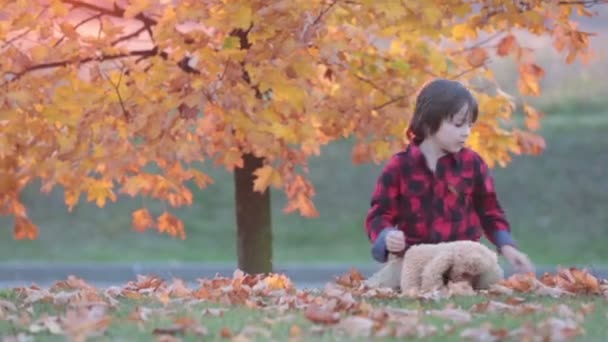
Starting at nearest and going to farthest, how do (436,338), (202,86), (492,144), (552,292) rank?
(436,338)
(552,292)
(202,86)
(492,144)

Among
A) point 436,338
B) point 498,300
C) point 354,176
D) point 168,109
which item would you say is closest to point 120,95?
point 168,109

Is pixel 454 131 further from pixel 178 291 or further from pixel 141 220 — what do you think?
pixel 141 220

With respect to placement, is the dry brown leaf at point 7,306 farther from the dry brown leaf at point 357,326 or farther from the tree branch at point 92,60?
the tree branch at point 92,60

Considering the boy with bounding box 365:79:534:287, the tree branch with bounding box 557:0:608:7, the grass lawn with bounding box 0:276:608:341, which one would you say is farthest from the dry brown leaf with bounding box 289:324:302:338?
the tree branch with bounding box 557:0:608:7

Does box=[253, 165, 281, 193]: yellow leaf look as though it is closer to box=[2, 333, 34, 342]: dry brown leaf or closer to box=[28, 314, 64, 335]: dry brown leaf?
box=[28, 314, 64, 335]: dry brown leaf

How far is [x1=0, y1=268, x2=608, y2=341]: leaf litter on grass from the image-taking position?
197 inches

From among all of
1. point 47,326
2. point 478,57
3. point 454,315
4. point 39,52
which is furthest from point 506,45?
point 47,326

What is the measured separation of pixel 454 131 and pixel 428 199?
342 mm

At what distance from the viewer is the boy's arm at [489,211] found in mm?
6605

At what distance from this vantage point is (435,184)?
6.48 metres

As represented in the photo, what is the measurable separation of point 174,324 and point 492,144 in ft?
12.8

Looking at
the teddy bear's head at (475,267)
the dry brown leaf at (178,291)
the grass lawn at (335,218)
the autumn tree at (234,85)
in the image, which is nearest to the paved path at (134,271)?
the grass lawn at (335,218)

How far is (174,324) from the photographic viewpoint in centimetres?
512

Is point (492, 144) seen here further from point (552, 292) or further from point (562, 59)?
point (562, 59)
